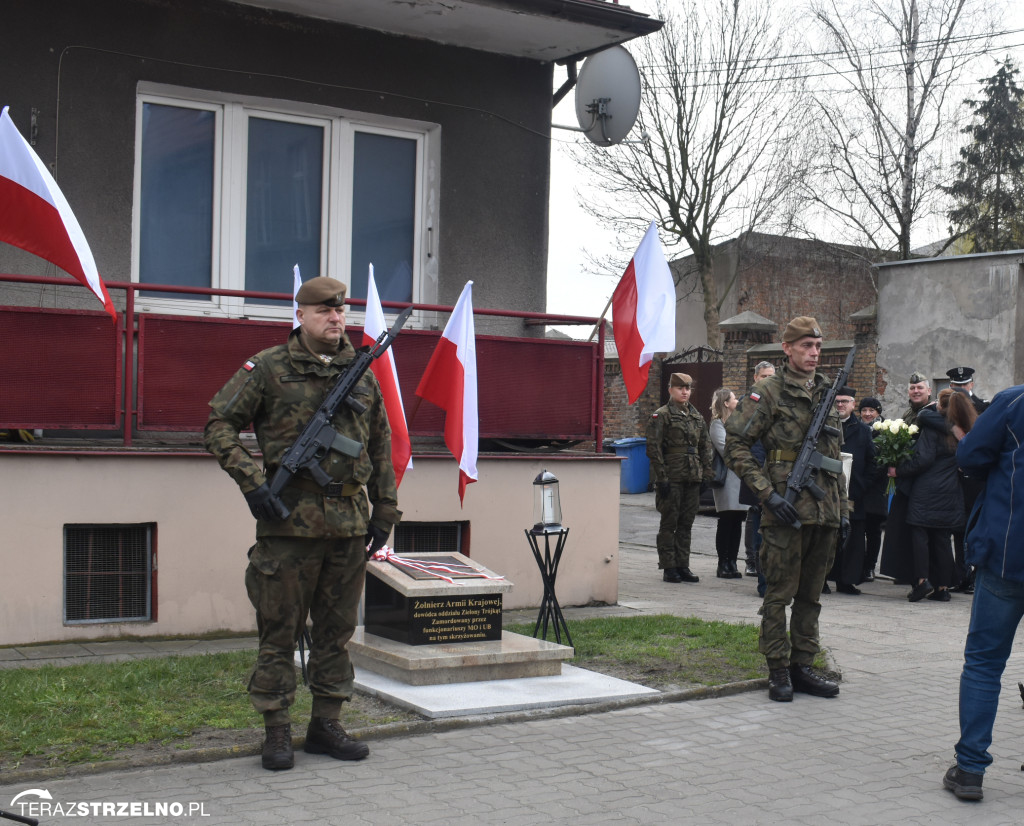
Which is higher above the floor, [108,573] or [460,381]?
[460,381]

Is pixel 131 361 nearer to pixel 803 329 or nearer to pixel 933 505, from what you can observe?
pixel 803 329

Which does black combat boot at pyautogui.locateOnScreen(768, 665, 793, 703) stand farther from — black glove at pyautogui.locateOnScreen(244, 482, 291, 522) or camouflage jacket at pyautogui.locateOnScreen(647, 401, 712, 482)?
camouflage jacket at pyautogui.locateOnScreen(647, 401, 712, 482)

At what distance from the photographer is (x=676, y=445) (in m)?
11.6

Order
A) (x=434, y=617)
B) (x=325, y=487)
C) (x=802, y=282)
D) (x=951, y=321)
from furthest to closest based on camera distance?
(x=802, y=282) → (x=951, y=321) → (x=434, y=617) → (x=325, y=487)

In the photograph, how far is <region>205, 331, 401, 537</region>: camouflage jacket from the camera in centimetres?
523

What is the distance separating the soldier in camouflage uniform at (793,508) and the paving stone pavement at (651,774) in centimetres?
28

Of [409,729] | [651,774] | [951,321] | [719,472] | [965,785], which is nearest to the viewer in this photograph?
[965,785]

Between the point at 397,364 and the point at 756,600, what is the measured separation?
3.95 m

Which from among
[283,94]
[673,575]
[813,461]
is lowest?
[673,575]

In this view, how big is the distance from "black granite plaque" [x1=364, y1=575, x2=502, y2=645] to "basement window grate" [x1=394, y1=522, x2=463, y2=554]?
6.12ft

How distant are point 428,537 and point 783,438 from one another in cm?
341

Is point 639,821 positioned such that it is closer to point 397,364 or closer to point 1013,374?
point 397,364

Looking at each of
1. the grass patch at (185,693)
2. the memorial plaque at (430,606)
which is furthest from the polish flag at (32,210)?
the memorial plaque at (430,606)

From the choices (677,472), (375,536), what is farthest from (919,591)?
(375,536)
